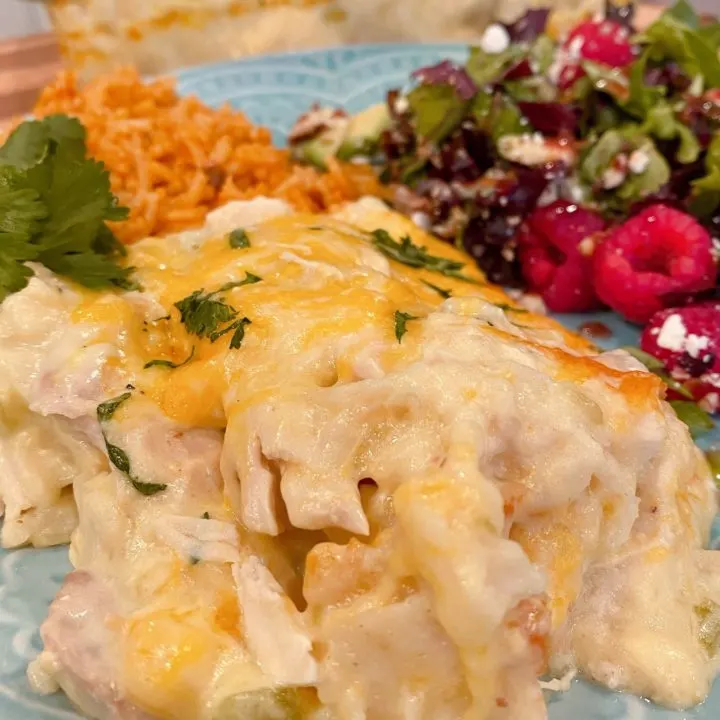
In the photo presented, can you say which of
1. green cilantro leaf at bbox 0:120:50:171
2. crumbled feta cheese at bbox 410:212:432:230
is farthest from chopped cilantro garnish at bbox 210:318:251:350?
crumbled feta cheese at bbox 410:212:432:230

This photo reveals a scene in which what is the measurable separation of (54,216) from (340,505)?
130 centimetres

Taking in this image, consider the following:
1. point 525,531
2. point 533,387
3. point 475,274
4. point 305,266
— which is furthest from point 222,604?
point 475,274

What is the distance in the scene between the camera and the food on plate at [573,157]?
2951 millimetres

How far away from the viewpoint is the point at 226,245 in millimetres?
2355

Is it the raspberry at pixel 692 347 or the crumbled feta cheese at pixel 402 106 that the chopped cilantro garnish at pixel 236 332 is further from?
the crumbled feta cheese at pixel 402 106

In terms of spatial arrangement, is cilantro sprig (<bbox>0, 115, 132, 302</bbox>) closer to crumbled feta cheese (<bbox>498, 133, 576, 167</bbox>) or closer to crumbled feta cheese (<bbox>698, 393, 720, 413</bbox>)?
crumbled feta cheese (<bbox>498, 133, 576, 167</bbox>)

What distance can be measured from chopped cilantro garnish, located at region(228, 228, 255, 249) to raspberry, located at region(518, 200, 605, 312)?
50.7 inches

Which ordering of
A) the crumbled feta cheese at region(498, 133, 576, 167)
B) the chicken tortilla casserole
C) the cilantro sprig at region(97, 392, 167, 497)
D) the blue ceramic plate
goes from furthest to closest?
1. the blue ceramic plate
2. the crumbled feta cheese at region(498, 133, 576, 167)
3. the cilantro sprig at region(97, 392, 167, 497)
4. the chicken tortilla casserole

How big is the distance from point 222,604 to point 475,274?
1.55 meters

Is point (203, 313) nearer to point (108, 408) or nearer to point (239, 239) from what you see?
point (108, 408)

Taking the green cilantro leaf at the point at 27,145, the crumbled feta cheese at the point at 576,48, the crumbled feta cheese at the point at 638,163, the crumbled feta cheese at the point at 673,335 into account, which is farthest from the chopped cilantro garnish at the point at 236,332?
the crumbled feta cheese at the point at 576,48

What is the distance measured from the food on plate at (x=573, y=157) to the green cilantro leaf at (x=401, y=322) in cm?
125

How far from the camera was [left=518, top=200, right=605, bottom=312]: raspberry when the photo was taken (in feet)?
10.1

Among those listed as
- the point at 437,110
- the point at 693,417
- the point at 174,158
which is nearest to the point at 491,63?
the point at 437,110
